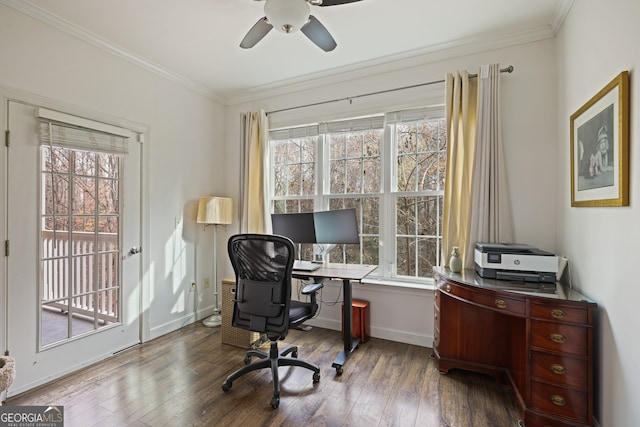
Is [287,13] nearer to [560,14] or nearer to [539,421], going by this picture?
[560,14]

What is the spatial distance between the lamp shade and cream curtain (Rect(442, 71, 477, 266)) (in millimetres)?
2434

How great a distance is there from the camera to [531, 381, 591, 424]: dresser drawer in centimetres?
164

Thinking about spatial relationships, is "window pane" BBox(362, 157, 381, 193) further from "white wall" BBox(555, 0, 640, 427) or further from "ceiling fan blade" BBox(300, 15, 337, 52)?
"white wall" BBox(555, 0, 640, 427)

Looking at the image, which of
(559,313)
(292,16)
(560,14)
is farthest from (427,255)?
(292,16)

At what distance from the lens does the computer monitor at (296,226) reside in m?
3.01

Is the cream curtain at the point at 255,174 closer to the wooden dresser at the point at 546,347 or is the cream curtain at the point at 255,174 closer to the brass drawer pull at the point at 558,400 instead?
the wooden dresser at the point at 546,347

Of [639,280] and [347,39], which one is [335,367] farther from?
[347,39]

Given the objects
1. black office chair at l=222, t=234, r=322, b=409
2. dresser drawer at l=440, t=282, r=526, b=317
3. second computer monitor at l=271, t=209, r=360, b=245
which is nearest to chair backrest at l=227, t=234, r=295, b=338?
black office chair at l=222, t=234, r=322, b=409

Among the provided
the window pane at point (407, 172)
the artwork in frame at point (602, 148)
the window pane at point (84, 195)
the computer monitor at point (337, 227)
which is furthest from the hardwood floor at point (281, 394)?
the window pane at point (407, 172)

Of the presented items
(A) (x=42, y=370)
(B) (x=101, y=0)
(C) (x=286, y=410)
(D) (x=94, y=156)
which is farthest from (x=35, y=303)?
(B) (x=101, y=0)

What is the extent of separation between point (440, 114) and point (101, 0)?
9.45ft

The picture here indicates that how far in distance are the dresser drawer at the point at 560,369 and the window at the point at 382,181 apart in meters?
1.24

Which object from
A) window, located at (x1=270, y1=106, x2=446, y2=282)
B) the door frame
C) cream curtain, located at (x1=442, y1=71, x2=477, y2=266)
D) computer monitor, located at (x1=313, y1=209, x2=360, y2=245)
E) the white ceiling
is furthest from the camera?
window, located at (x1=270, y1=106, x2=446, y2=282)

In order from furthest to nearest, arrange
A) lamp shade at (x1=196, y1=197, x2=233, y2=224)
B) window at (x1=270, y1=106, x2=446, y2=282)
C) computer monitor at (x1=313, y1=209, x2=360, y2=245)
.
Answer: lamp shade at (x1=196, y1=197, x2=233, y2=224) → window at (x1=270, y1=106, x2=446, y2=282) → computer monitor at (x1=313, y1=209, x2=360, y2=245)
